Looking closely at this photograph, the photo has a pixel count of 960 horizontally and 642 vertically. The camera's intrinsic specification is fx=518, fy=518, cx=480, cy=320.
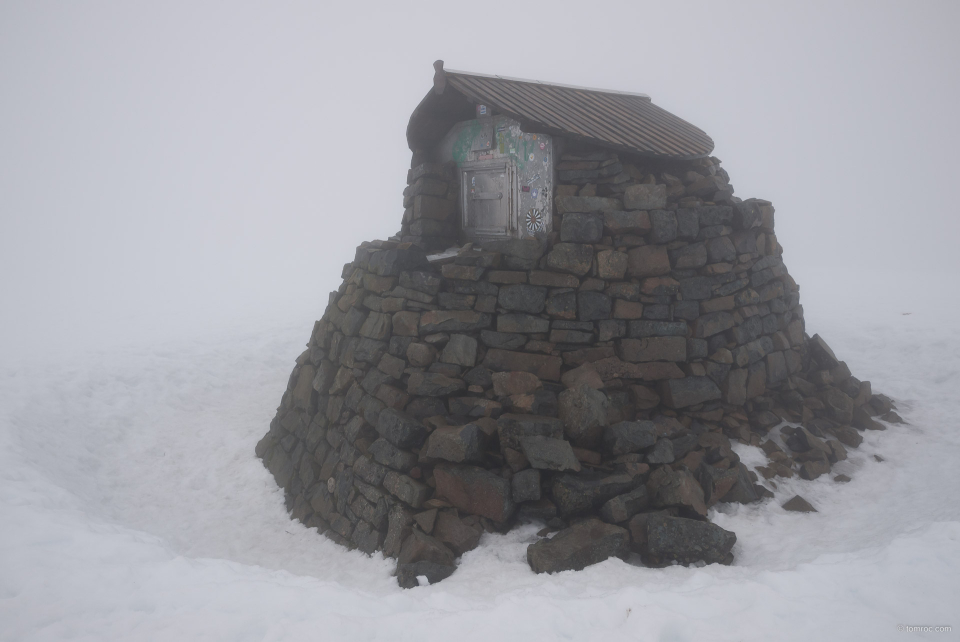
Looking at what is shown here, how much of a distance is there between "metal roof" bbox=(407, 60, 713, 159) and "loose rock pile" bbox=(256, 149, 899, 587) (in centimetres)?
31

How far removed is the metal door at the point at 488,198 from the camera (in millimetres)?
7648

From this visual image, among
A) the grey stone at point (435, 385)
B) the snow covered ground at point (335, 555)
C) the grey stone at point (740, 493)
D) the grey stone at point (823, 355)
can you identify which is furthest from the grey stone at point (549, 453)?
the grey stone at point (823, 355)

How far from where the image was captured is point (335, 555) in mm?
6371

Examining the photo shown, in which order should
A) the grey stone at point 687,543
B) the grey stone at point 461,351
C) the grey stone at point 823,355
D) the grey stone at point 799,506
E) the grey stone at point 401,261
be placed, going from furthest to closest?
the grey stone at point 823,355, the grey stone at point 401,261, the grey stone at point 461,351, the grey stone at point 799,506, the grey stone at point 687,543

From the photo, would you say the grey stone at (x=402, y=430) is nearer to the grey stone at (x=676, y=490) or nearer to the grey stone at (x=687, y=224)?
the grey stone at (x=676, y=490)

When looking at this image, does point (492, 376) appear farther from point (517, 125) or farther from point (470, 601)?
point (517, 125)

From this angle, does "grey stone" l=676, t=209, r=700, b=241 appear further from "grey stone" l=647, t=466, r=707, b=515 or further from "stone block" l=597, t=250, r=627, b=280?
"grey stone" l=647, t=466, r=707, b=515

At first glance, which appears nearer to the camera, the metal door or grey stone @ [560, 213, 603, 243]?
grey stone @ [560, 213, 603, 243]

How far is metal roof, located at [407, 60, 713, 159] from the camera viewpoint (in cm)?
695

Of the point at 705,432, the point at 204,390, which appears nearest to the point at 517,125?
the point at 705,432

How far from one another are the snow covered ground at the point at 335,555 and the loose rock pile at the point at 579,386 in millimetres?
375

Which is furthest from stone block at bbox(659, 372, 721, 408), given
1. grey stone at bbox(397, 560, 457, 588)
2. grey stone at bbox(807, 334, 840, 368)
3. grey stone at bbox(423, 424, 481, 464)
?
grey stone at bbox(397, 560, 457, 588)

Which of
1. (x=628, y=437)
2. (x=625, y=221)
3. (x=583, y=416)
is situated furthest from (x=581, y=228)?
(x=628, y=437)

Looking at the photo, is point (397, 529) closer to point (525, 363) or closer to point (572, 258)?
point (525, 363)
